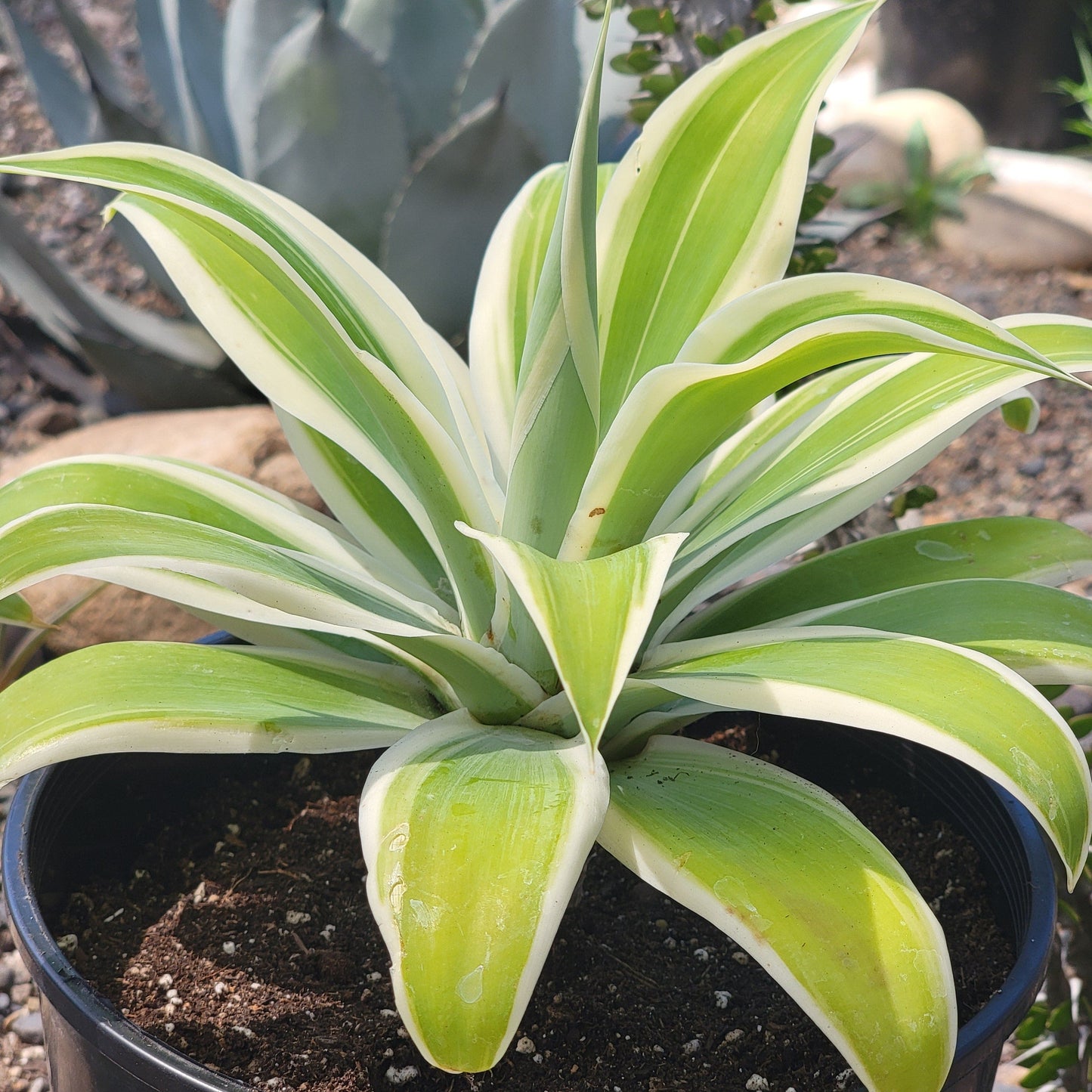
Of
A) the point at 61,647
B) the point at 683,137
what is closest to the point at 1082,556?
the point at 683,137

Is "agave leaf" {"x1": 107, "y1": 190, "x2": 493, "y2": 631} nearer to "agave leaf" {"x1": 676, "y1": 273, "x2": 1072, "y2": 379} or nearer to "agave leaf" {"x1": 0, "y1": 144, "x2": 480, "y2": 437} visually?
"agave leaf" {"x1": 0, "y1": 144, "x2": 480, "y2": 437}

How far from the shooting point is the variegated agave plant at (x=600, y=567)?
1.81 ft

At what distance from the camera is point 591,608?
529 millimetres

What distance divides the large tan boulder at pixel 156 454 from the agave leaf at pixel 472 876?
37.8 inches

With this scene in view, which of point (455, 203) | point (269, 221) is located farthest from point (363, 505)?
point (455, 203)

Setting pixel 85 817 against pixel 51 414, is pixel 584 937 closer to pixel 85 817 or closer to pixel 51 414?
pixel 85 817

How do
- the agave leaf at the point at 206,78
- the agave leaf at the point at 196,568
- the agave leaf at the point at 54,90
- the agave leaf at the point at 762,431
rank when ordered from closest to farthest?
the agave leaf at the point at 196,568 < the agave leaf at the point at 762,431 < the agave leaf at the point at 206,78 < the agave leaf at the point at 54,90

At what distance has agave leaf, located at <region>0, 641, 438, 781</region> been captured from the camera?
623 millimetres

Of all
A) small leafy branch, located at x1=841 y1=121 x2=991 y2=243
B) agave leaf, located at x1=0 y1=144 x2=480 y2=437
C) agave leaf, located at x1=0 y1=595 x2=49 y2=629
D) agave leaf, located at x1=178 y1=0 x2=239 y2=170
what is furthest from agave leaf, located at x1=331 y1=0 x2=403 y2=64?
small leafy branch, located at x1=841 y1=121 x2=991 y2=243

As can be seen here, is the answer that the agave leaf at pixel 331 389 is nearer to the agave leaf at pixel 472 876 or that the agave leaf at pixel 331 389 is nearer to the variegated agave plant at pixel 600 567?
the variegated agave plant at pixel 600 567

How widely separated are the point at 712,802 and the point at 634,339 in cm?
33

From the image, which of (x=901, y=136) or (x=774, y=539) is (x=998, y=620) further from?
(x=901, y=136)

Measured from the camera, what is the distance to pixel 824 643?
65cm

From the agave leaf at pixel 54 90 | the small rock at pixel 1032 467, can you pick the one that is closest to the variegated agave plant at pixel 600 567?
the agave leaf at pixel 54 90
